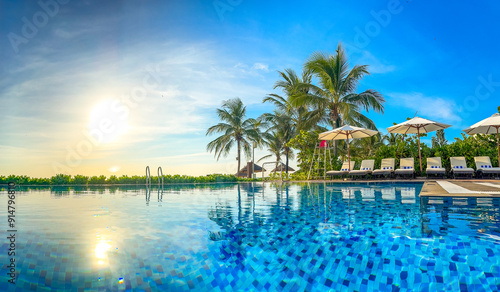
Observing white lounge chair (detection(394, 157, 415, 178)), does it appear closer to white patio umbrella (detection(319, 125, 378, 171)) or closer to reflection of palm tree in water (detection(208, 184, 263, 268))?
white patio umbrella (detection(319, 125, 378, 171))

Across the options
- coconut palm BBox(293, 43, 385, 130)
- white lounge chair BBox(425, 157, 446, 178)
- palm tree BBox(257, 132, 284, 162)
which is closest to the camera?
white lounge chair BBox(425, 157, 446, 178)

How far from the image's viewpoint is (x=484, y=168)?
461 inches

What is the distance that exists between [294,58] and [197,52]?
7066 millimetres

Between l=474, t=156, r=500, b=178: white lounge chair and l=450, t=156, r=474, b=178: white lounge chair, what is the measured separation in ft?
0.98

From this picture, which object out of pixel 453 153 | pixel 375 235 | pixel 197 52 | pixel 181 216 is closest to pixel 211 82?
pixel 197 52

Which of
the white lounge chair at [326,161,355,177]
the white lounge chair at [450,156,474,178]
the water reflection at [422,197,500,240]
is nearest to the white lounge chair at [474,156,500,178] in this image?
the white lounge chair at [450,156,474,178]

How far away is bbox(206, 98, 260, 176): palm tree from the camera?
26.5 meters

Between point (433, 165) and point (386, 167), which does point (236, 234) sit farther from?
point (433, 165)

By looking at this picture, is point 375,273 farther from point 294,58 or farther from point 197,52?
point 294,58

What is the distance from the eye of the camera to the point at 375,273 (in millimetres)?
2297

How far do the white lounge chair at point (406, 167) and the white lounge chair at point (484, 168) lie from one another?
7.35 ft

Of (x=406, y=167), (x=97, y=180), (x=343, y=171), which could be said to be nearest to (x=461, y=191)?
(x=406, y=167)

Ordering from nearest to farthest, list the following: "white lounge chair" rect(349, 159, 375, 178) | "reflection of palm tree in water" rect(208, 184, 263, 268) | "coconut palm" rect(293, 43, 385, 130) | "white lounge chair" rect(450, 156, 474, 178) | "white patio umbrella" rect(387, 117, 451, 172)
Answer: "reflection of palm tree in water" rect(208, 184, 263, 268) → "white lounge chair" rect(450, 156, 474, 178) → "white patio umbrella" rect(387, 117, 451, 172) → "white lounge chair" rect(349, 159, 375, 178) → "coconut palm" rect(293, 43, 385, 130)

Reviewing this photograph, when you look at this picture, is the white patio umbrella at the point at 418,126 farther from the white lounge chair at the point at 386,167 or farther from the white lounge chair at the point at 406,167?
the white lounge chair at the point at 386,167
